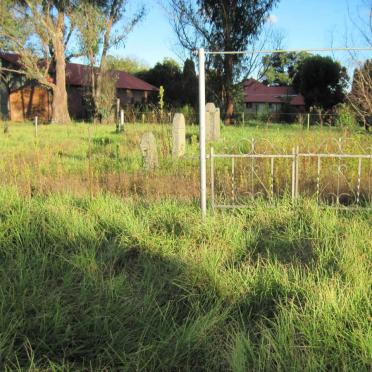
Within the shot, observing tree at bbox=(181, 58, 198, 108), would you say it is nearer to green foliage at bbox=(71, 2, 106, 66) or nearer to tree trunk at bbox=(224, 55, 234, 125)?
tree trunk at bbox=(224, 55, 234, 125)

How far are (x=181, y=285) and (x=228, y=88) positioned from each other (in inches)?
1063

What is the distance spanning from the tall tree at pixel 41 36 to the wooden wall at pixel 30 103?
7.18 m

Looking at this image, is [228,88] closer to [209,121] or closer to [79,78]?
[209,121]

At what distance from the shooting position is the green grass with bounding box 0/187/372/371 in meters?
2.57

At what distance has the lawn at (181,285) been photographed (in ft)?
8.46

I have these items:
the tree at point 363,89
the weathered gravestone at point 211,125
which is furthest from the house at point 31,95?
the tree at point 363,89

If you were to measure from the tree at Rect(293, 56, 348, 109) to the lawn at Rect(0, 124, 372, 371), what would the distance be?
36.9 m

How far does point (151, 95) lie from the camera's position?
150ft

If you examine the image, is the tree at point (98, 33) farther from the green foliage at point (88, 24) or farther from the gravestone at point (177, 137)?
the gravestone at point (177, 137)

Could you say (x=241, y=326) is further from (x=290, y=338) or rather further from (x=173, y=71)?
(x=173, y=71)

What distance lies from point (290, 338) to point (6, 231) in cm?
291

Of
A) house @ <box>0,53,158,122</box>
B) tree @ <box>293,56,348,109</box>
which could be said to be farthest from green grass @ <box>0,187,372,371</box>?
tree @ <box>293,56,348,109</box>

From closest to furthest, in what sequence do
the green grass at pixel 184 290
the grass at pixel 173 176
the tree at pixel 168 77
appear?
1. the green grass at pixel 184 290
2. the grass at pixel 173 176
3. the tree at pixel 168 77

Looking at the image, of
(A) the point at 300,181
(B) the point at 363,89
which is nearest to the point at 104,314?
(A) the point at 300,181
